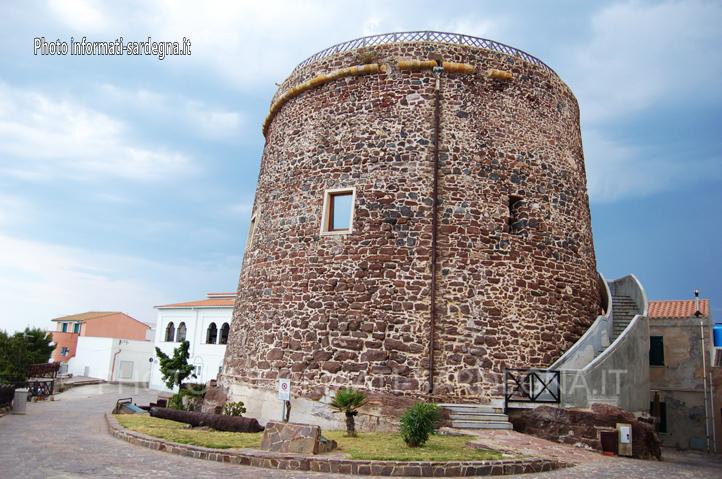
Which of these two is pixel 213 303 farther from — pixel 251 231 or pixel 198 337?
pixel 251 231

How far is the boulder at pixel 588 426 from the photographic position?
36.9ft

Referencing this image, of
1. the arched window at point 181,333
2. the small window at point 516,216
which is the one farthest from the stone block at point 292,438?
the arched window at point 181,333

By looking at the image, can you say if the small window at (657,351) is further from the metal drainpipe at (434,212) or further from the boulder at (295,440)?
the boulder at (295,440)

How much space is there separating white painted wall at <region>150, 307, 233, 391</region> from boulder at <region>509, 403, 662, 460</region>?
2471cm

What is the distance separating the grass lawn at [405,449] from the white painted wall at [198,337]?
24246 millimetres

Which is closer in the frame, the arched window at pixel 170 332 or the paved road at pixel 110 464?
the paved road at pixel 110 464

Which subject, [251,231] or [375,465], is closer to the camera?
[375,465]

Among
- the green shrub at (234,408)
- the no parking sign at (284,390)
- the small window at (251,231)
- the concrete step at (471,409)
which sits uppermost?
the small window at (251,231)

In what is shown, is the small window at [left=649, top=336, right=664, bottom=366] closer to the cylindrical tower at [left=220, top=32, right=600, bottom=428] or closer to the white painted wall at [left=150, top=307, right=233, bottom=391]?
the cylindrical tower at [left=220, top=32, right=600, bottom=428]

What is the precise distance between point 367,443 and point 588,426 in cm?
442

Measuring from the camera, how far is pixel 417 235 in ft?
44.4

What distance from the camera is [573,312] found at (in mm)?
14430

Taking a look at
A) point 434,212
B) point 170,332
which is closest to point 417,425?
point 434,212

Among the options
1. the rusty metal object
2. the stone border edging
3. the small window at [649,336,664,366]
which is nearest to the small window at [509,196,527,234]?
A: the stone border edging
